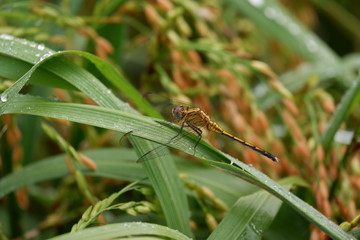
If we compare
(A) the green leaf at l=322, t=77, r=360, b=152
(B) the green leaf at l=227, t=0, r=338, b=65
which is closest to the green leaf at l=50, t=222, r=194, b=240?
(A) the green leaf at l=322, t=77, r=360, b=152

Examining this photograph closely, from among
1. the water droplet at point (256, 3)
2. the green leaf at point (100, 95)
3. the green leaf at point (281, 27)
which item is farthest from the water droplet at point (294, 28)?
the green leaf at point (100, 95)

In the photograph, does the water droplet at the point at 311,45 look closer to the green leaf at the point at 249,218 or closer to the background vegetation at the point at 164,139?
the background vegetation at the point at 164,139

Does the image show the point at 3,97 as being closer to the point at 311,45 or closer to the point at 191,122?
the point at 191,122

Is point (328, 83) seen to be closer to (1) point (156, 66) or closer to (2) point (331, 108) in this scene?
(2) point (331, 108)

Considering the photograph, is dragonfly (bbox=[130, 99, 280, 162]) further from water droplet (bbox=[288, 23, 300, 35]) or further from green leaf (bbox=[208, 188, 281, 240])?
water droplet (bbox=[288, 23, 300, 35])

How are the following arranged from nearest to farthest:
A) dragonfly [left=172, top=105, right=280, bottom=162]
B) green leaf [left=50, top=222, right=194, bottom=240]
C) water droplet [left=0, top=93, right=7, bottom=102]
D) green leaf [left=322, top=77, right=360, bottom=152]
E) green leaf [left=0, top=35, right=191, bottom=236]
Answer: green leaf [left=50, top=222, right=194, bottom=240]
water droplet [left=0, top=93, right=7, bottom=102]
green leaf [left=0, top=35, right=191, bottom=236]
dragonfly [left=172, top=105, right=280, bottom=162]
green leaf [left=322, top=77, right=360, bottom=152]

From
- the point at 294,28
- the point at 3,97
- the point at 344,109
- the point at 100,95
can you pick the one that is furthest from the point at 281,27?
the point at 3,97

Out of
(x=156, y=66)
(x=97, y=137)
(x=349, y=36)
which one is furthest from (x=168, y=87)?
(x=349, y=36)

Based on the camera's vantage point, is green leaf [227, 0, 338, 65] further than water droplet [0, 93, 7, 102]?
Yes
